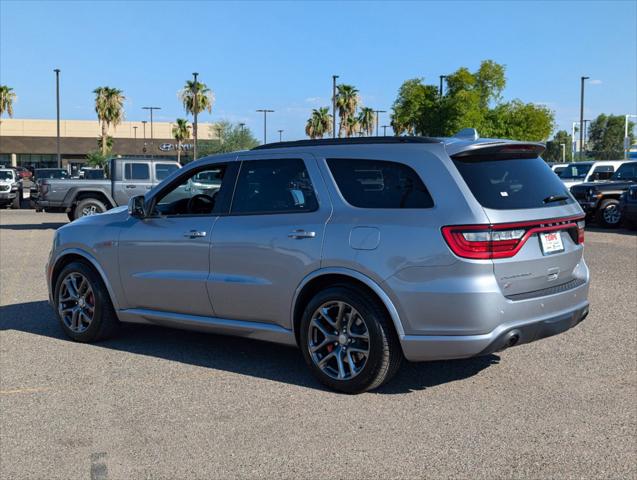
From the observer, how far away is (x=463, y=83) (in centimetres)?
4888

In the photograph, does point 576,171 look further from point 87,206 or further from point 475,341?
point 475,341

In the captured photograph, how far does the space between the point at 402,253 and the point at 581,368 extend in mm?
2109

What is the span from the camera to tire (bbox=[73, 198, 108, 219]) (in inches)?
771

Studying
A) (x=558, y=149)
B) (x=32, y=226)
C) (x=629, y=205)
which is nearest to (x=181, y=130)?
(x=558, y=149)

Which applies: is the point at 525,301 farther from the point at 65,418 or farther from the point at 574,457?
the point at 65,418

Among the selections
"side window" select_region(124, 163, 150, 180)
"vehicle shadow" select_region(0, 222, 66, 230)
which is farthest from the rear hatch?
"vehicle shadow" select_region(0, 222, 66, 230)

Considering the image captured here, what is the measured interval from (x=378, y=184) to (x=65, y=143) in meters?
82.8

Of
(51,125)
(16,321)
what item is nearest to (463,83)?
(16,321)

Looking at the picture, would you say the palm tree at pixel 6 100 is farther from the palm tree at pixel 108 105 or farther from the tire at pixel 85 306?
the tire at pixel 85 306

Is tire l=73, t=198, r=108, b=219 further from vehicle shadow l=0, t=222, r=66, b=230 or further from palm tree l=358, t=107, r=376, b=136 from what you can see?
palm tree l=358, t=107, r=376, b=136

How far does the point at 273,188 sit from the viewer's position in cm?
592

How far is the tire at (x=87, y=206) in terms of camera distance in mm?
19578

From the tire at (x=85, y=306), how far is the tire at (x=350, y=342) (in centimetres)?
223

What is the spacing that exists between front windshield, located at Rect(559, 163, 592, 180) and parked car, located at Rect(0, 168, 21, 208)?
21577 mm
